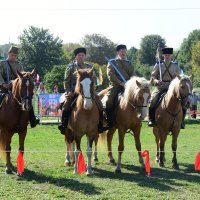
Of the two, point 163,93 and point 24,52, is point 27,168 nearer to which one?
point 163,93

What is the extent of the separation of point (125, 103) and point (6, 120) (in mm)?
2875

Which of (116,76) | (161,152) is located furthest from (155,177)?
(116,76)

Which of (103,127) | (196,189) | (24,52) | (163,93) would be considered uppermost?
(24,52)

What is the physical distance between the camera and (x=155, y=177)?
914cm

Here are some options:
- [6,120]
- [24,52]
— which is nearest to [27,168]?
[6,120]

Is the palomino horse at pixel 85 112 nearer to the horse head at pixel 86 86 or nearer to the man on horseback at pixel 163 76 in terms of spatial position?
the horse head at pixel 86 86

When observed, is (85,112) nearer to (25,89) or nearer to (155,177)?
(25,89)

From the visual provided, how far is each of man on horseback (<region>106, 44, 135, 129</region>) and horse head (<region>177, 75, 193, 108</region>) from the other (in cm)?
150

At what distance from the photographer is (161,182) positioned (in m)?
8.58

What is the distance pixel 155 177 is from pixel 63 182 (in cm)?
216

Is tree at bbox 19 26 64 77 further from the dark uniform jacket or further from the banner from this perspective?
the dark uniform jacket

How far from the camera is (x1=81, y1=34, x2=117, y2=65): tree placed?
7512 cm

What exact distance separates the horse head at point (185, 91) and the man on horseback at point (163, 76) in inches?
47.6

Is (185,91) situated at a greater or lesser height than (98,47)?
lesser
